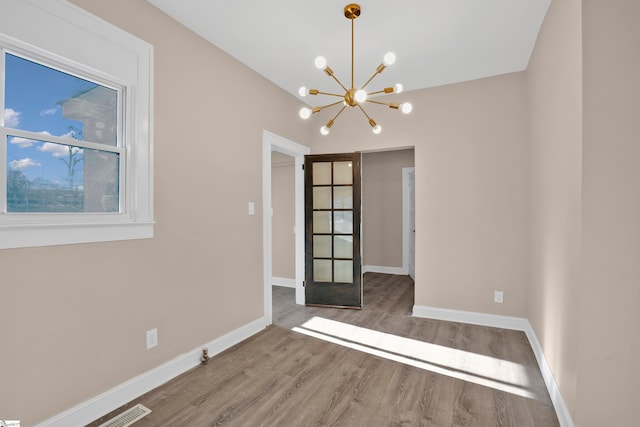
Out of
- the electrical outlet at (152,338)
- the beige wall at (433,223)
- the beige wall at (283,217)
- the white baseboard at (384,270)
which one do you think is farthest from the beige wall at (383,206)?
the electrical outlet at (152,338)

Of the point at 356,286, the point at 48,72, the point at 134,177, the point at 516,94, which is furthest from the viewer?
the point at 356,286

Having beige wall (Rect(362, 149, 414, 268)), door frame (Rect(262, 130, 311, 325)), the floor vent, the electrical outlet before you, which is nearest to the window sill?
the electrical outlet

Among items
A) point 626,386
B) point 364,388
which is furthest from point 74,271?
point 626,386

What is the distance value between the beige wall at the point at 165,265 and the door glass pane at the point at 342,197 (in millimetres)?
1189

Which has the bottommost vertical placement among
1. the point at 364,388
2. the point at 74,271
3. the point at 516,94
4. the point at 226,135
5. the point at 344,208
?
the point at 364,388

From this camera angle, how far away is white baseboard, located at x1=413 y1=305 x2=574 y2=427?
2.19m

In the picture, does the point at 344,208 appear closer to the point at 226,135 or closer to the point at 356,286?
the point at 356,286

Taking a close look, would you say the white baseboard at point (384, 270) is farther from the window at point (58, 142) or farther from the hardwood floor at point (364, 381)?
the window at point (58, 142)

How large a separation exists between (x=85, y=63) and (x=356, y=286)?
3476 mm

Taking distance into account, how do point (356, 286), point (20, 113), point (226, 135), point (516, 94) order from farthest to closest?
point (356, 286) < point (516, 94) < point (226, 135) < point (20, 113)

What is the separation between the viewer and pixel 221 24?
2572 millimetres

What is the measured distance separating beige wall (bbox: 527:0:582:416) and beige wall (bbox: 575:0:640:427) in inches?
2.0

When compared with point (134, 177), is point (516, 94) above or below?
above

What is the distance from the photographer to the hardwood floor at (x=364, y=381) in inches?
77.8
